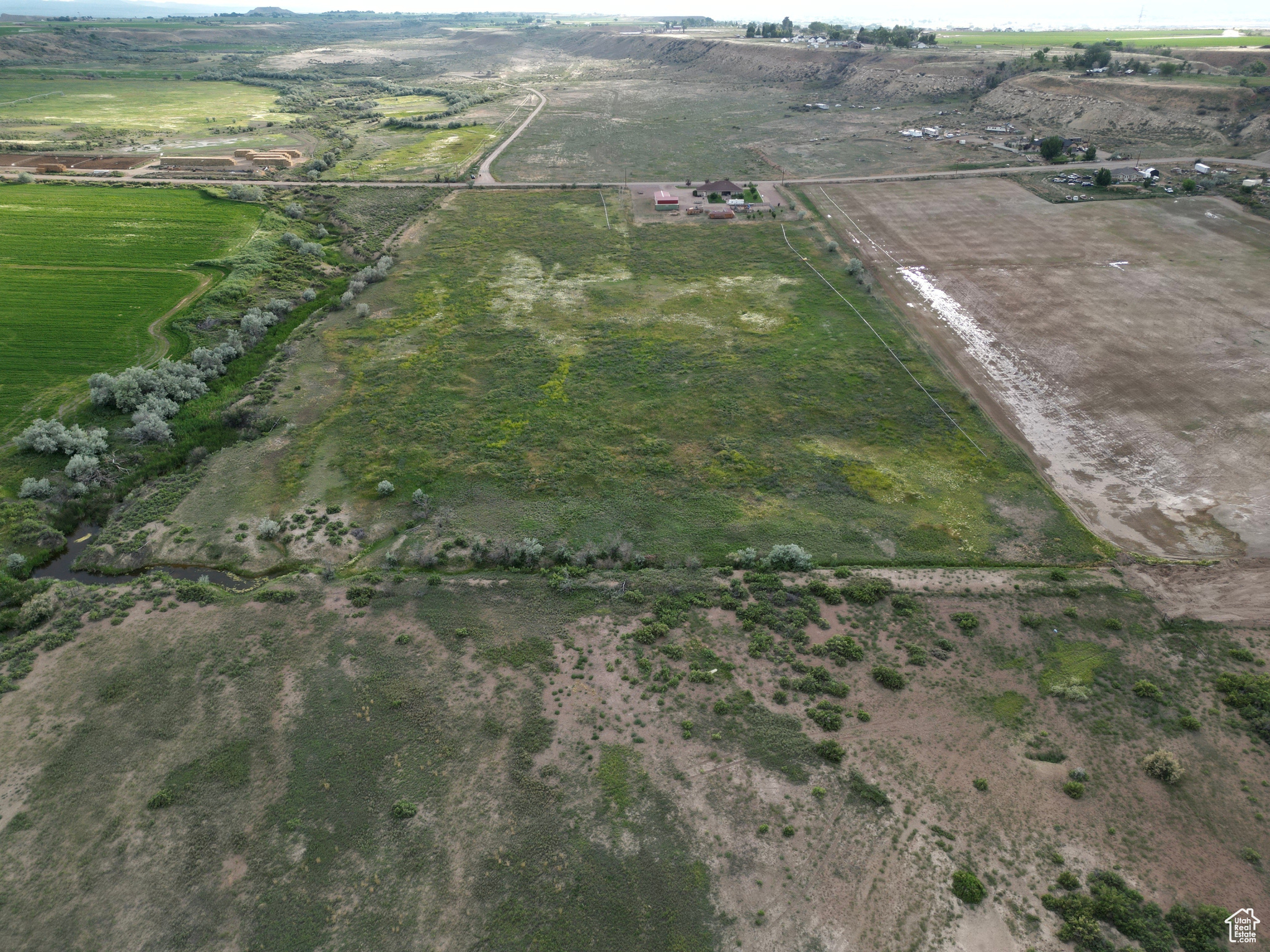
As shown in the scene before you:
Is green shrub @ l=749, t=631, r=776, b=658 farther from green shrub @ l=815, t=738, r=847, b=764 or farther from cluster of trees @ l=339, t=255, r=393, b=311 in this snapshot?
cluster of trees @ l=339, t=255, r=393, b=311

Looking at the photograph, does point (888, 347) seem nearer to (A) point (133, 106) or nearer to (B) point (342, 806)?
(B) point (342, 806)

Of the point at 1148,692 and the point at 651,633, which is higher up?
the point at 651,633

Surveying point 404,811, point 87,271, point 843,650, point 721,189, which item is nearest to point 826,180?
point 721,189

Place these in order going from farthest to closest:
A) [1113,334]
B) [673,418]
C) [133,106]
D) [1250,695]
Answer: [133,106]
[1113,334]
[673,418]
[1250,695]

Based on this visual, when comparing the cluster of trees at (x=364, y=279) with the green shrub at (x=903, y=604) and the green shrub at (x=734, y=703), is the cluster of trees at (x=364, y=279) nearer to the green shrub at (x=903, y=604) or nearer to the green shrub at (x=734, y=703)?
the green shrub at (x=734, y=703)

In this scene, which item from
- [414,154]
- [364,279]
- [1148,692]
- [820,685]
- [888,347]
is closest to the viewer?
[1148,692]

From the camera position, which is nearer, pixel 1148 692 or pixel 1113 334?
pixel 1148 692

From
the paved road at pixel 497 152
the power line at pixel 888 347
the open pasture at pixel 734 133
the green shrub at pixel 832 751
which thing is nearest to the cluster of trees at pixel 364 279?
the paved road at pixel 497 152

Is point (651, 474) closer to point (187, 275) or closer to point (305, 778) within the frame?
point (305, 778)
